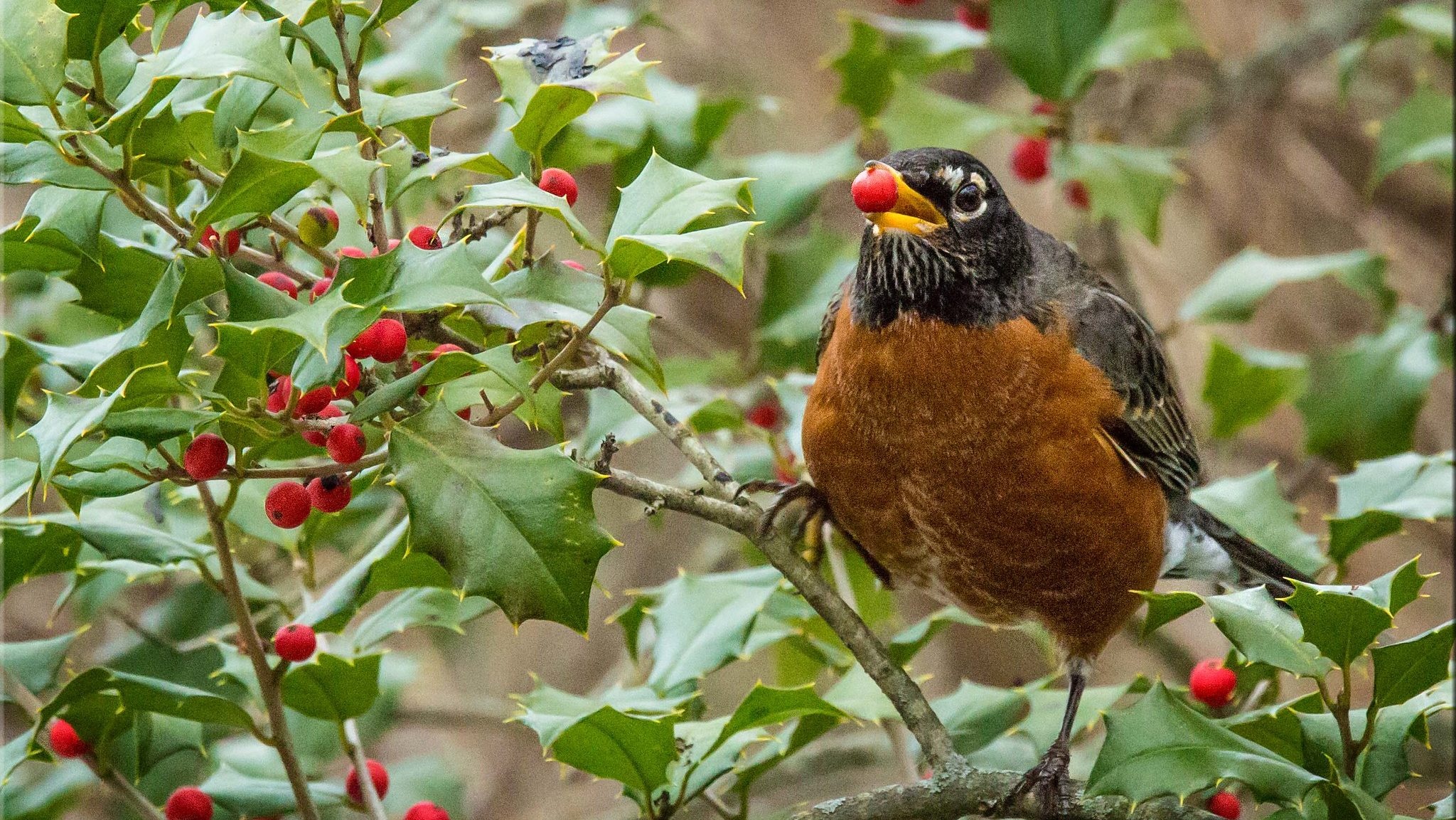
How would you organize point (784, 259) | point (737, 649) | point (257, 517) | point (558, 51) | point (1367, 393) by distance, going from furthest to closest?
point (1367, 393), point (784, 259), point (257, 517), point (737, 649), point (558, 51)

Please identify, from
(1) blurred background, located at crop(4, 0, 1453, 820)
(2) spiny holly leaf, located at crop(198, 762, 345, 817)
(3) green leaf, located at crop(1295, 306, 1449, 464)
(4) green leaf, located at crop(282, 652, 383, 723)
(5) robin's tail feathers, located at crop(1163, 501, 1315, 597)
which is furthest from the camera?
(1) blurred background, located at crop(4, 0, 1453, 820)

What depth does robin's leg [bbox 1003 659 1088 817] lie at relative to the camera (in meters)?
1.63

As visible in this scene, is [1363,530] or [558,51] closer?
[558,51]

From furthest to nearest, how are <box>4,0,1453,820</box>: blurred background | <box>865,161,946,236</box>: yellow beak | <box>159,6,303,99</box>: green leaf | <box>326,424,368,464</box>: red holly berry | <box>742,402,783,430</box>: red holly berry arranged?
<box>4,0,1453,820</box>: blurred background < <box>742,402,783,430</box>: red holly berry < <box>865,161,946,236</box>: yellow beak < <box>326,424,368,464</box>: red holly berry < <box>159,6,303,99</box>: green leaf

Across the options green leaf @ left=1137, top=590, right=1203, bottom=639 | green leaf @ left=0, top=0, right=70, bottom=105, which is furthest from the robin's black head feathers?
green leaf @ left=0, top=0, right=70, bottom=105

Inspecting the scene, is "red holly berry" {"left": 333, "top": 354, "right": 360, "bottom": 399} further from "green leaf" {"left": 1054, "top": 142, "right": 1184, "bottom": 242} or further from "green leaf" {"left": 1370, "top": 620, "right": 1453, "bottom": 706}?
"green leaf" {"left": 1054, "top": 142, "right": 1184, "bottom": 242}

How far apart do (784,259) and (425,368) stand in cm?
161

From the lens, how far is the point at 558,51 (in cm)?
144

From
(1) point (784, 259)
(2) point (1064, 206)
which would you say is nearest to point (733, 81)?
(2) point (1064, 206)

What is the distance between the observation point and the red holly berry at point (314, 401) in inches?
52.5

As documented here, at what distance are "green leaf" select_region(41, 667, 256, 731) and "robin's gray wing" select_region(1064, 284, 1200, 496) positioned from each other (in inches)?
56.6

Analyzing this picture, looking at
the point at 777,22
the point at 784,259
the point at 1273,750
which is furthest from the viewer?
the point at 777,22

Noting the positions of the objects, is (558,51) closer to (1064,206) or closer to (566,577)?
(566,577)

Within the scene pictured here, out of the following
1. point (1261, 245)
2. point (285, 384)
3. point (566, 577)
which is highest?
point (285, 384)
